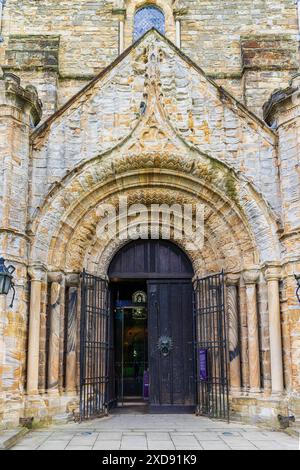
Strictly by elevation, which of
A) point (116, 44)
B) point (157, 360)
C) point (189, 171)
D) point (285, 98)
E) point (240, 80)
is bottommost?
point (157, 360)

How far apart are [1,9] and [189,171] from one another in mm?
7881

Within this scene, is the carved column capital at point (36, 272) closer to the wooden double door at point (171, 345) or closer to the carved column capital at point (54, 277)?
the carved column capital at point (54, 277)

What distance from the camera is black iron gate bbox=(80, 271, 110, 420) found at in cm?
878

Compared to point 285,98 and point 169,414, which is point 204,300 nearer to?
point 169,414

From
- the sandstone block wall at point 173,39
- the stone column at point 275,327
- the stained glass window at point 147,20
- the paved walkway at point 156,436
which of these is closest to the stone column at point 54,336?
Result: the paved walkway at point 156,436

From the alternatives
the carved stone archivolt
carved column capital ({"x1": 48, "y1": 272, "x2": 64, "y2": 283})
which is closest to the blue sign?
the carved stone archivolt

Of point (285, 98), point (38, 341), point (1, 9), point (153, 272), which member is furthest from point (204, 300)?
point (1, 9)

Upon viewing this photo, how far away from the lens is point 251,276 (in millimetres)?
8891

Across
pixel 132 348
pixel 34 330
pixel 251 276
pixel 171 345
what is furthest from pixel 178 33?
pixel 132 348

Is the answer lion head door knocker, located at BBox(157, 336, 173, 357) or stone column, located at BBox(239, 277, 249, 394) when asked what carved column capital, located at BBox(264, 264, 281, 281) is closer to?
stone column, located at BBox(239, 277, 249, 394)

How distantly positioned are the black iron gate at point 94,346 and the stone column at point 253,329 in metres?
2.70

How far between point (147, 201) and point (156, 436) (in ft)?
14.3

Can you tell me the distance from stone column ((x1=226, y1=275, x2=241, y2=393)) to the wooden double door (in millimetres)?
993

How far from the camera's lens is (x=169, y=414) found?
9.37 metres
